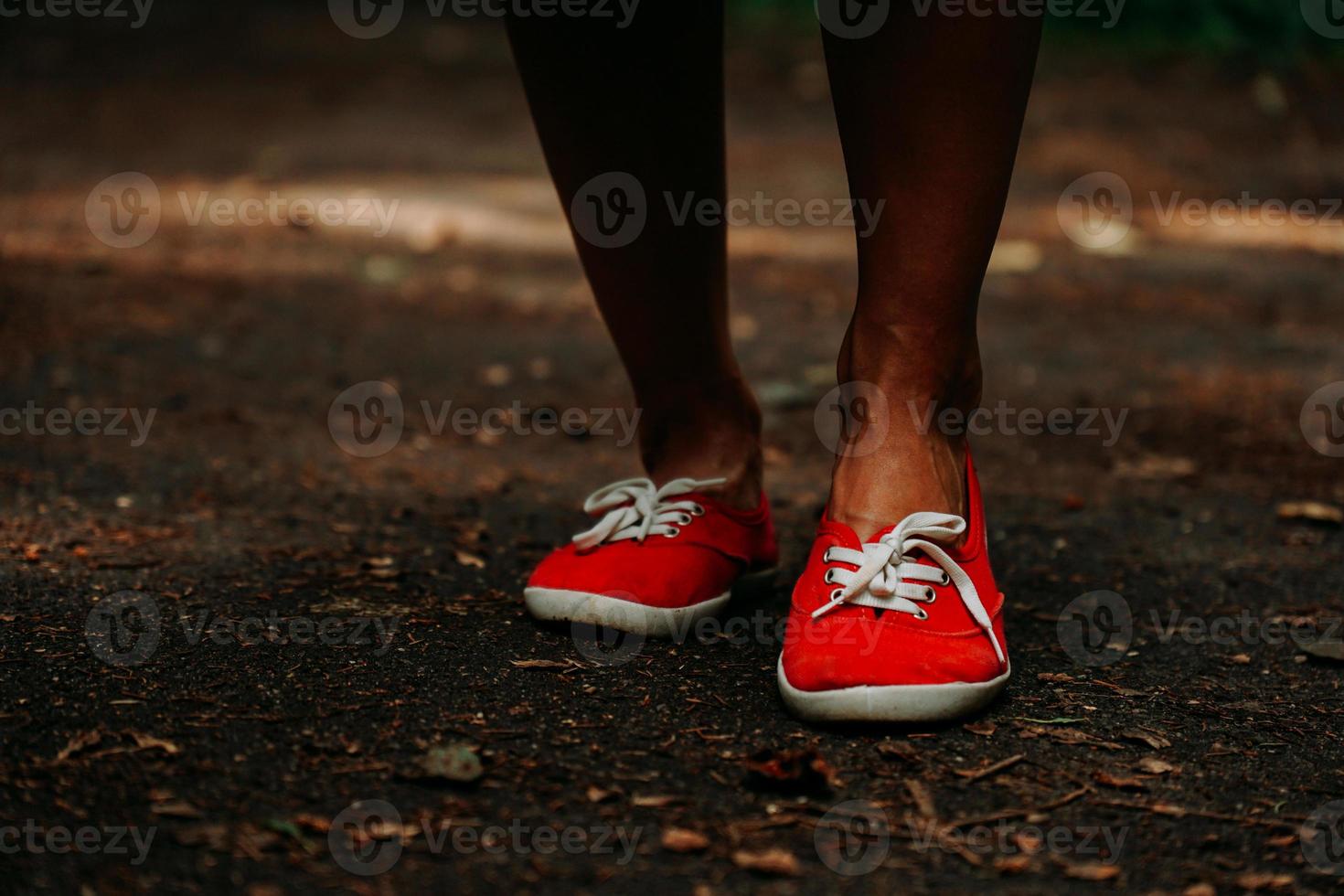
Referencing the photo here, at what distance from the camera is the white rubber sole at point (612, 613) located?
1.26 metres

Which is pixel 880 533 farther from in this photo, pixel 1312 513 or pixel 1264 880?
pixel 1312 513

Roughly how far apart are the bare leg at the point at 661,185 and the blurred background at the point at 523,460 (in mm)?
235

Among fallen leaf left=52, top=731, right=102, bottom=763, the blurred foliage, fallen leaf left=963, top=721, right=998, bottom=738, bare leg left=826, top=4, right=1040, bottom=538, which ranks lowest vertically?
fallen leaf left=963, top=721, right=998, bottom=738

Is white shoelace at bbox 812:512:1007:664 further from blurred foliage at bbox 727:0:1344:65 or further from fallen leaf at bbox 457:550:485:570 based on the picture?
blurred foliage at bbox 727:0:1344:65

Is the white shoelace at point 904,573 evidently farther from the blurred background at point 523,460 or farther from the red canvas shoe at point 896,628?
the blurred background at point 523,460

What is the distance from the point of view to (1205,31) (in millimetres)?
6250

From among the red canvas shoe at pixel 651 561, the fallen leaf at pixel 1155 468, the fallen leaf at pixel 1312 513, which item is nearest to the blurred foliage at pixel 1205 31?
the fallen leaf at pixel 1155 468

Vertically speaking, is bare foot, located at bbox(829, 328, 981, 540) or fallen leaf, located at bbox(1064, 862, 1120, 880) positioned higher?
bare foot, located at bbox(829, 328, 981, 540)

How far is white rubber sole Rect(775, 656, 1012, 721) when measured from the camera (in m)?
1.07

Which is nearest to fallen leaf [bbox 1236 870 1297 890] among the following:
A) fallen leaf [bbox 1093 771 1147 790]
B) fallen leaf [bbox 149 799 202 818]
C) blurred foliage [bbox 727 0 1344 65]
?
fallen leaf [bbox 1093 771 1147 790]

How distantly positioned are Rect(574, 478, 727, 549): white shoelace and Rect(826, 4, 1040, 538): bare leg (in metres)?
0.20

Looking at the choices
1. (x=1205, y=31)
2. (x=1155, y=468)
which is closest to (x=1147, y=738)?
(x=1155, y=468)

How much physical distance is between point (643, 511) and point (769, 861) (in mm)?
525

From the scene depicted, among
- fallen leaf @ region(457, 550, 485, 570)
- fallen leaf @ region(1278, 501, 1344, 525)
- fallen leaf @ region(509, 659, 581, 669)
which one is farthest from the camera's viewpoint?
fallen leaf @ region(1278, 501, 1344, 525)
